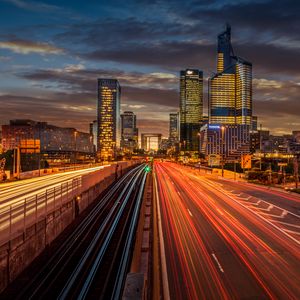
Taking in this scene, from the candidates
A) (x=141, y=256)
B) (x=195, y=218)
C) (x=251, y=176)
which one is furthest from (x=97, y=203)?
(x=251, y=176)

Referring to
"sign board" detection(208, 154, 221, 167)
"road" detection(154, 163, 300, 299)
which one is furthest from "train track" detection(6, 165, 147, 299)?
"sign board" detection(208, 154, 221, 167)

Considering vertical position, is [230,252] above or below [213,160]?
below

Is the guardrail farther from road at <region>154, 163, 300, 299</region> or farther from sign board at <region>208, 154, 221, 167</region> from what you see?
sign board at <region>208, 154, 221, 167</region>

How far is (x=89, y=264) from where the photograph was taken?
739 inches

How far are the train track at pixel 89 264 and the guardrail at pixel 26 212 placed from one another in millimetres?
2038

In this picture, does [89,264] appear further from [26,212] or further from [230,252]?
[230,252]

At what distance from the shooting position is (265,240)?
70.1ft

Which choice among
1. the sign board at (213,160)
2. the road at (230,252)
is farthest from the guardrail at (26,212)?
the sign board at (213,160)

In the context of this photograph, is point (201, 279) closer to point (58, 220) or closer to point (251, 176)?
point (58, 220)

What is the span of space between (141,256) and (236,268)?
12.5 ft

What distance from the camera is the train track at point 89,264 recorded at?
15156mm

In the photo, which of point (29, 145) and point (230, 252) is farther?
point (29, 145)

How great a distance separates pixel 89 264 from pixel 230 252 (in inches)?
255

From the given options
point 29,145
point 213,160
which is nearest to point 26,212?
point 29,145
